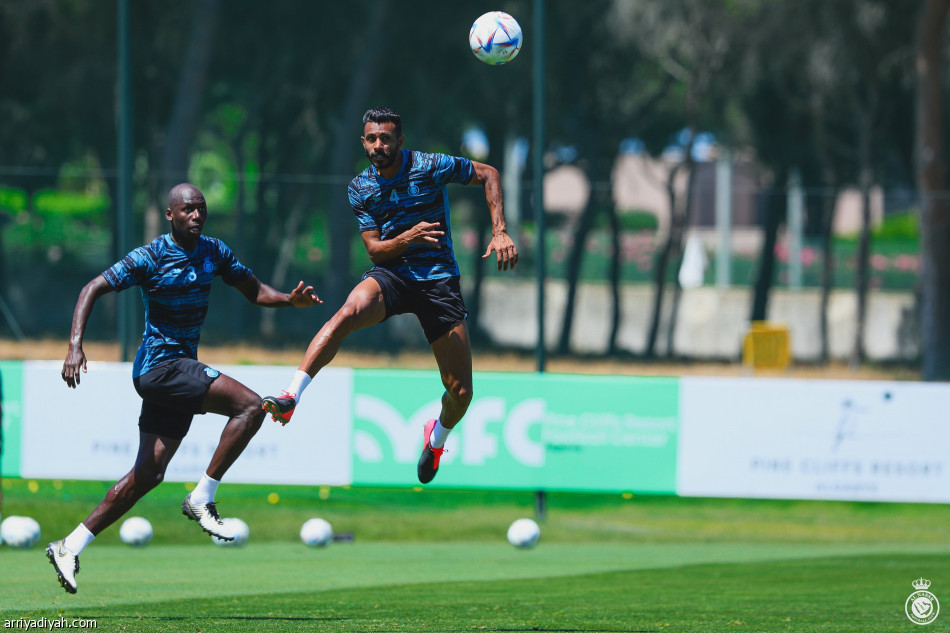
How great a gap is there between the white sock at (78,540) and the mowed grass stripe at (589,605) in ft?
1.54

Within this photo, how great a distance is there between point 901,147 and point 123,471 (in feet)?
57.1

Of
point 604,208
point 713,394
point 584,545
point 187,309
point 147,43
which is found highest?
point 147,43

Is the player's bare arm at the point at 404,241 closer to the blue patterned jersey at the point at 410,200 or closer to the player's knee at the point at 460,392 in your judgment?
the blue patterned jersey at the point at 410,200

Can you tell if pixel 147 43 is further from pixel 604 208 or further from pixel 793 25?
pixel 793 25

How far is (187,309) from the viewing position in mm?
8234

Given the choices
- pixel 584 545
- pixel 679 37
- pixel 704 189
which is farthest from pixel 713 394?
pixel 679 37

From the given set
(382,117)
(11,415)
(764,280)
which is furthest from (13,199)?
(764,280)

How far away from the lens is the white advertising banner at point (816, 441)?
13258mm

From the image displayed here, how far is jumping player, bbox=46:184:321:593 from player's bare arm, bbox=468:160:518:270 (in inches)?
47.4

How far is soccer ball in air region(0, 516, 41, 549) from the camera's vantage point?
37.3ft

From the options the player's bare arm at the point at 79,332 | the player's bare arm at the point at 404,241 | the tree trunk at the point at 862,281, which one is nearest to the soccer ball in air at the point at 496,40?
the player's bare arm at the point at 404,241

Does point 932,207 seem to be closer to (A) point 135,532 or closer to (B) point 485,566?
(B) point 485,566

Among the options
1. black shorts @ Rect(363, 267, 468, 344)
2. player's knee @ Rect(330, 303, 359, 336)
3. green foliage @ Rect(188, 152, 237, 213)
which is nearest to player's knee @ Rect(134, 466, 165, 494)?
player's knee @ Rect(330, 303, 359, 336)

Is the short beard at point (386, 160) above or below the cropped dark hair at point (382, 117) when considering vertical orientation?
below
